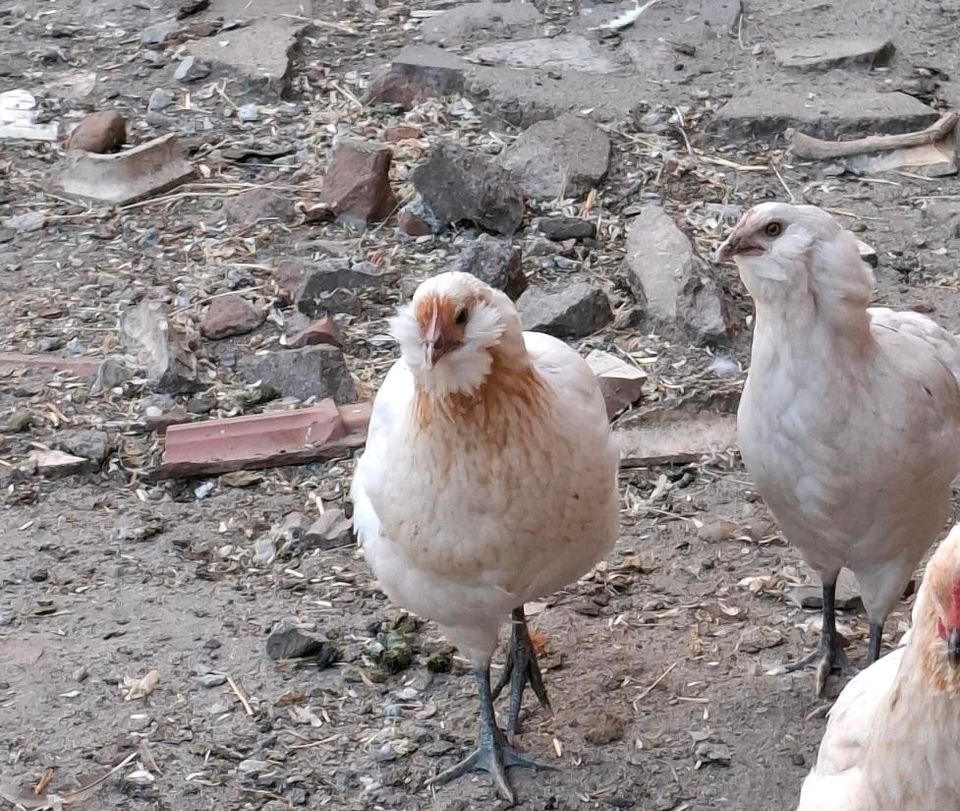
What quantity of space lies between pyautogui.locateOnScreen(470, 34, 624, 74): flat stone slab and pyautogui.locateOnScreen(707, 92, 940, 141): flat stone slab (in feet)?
2.65

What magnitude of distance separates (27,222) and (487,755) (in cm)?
370

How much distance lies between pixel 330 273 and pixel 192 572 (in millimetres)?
1599

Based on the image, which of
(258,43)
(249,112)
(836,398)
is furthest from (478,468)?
(258,43)

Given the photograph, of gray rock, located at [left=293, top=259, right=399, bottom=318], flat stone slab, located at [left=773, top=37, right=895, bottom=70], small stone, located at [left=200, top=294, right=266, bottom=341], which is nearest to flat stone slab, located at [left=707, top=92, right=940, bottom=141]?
flat stone slab, located at [left=773, top=37, right=895, bottom=70]

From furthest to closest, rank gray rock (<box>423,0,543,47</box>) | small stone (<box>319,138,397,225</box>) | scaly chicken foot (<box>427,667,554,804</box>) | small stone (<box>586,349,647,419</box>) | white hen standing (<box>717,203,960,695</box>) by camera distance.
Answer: gray rock (<box>423,0,543,47</box>) → small stone (<box>319,138,397,225</box>) → small stone (<box>586,349,647,419</box>) → scaly chicken foot (<box>427,667,554,804</box>) → white hen standing (<box>717,203,960,695</box>)

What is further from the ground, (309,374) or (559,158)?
(559,158)

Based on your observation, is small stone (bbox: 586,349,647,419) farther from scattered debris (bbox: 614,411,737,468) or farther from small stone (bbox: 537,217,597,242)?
small stone (bbox: 537,217,597,242)

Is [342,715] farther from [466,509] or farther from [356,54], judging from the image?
[356,54]

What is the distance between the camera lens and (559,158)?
635 cm

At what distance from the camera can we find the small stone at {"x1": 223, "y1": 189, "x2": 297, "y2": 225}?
6266 mm

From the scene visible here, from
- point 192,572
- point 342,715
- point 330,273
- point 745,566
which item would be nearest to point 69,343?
point 330,273

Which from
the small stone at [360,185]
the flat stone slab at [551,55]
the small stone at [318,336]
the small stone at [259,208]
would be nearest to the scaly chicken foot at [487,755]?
the small stone at [318,336]

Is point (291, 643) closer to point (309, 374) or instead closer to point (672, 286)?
point (309, 374)

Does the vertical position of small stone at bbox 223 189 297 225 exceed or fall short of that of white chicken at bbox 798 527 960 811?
it falls short
